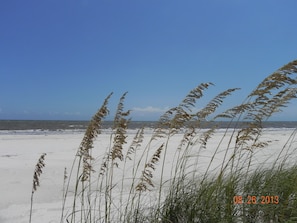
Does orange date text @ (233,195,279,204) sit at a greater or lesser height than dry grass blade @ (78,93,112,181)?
lesser

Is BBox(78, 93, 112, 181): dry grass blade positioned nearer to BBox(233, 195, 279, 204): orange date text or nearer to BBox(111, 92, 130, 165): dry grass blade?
BBox(111, 92, 130, 165): dry grass blade

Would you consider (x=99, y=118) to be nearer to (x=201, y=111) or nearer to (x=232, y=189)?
(x=201, y=111)

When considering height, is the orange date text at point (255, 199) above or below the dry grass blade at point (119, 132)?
below

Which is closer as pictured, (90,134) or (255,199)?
(90,134)

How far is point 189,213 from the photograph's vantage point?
109 inches

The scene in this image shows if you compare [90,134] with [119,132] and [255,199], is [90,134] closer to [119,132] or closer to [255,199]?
[119,132]

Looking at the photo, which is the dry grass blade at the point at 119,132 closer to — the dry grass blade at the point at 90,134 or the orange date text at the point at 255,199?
the dry grass blade at the point at 90,134

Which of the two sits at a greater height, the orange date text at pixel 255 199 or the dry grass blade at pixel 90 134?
the dry grass blade at pixel 90 134

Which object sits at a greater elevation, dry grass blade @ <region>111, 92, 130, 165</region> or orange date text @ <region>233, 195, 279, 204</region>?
dry grass blade @ <region>111, 92, 130, 165</region>

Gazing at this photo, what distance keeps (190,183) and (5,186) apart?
5980 mm

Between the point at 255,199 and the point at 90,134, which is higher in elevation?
the point at 90,134

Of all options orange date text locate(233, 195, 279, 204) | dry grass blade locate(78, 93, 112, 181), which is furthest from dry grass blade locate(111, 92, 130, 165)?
orange date text locate(233, 195, 279, 204)

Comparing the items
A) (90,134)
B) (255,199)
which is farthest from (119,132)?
(255,199)

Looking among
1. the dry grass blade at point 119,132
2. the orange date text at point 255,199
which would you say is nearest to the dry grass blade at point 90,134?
the dry grass blade at point 119,132
